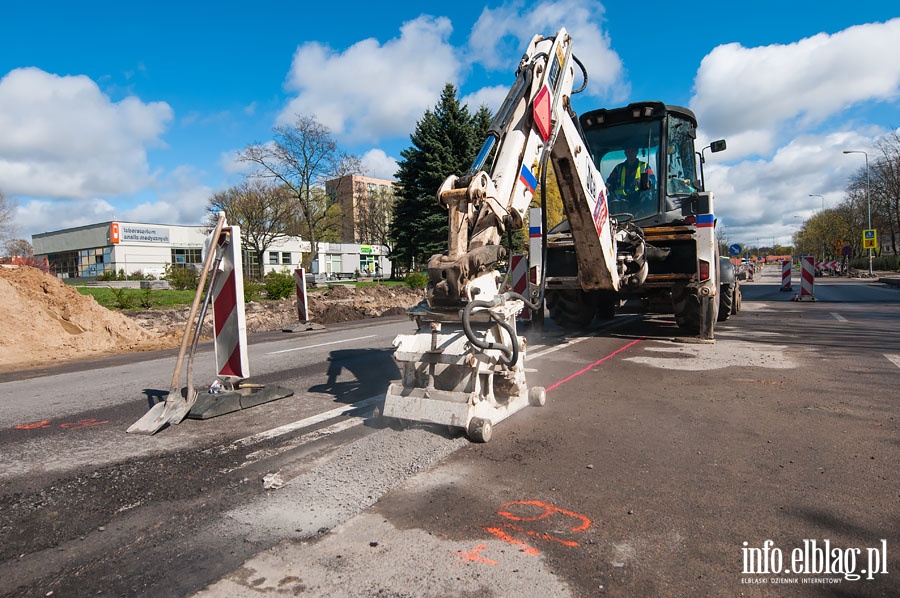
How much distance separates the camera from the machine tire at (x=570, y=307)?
9.77 metres

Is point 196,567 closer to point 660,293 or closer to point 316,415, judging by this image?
point 316,415

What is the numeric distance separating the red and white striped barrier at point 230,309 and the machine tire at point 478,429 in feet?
8.25

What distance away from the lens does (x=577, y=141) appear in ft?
20.3

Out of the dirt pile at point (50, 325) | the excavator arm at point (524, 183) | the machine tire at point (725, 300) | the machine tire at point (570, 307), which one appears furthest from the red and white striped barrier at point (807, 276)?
the dirt pile at point (50, 325)

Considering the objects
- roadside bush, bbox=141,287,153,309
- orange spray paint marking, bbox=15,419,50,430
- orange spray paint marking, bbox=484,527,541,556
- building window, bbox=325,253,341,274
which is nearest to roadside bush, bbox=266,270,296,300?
roadside bush, bbox=141,287,153,309

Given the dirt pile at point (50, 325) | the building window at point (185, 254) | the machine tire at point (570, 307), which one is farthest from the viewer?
the building window at point (185, 254)

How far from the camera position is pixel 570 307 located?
9820 mm

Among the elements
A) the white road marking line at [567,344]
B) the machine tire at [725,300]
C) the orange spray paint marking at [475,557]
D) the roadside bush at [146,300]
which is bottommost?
the orange spray paint marking at [475,557]

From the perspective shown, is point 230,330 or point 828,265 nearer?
point 230,330

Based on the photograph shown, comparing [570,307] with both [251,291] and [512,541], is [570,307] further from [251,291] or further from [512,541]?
[251,291]

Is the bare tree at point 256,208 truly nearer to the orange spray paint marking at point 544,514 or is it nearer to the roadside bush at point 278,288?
the roadside bush at point 278,288

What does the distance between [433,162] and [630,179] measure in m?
23.2

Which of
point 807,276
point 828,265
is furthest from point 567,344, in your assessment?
point 828,265

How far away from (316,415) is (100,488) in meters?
1.76
